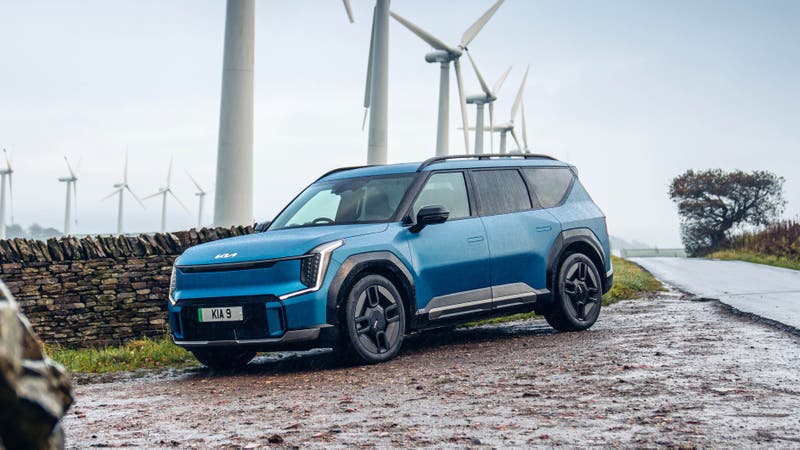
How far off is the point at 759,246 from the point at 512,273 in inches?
1171

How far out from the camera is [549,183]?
11.4 metres

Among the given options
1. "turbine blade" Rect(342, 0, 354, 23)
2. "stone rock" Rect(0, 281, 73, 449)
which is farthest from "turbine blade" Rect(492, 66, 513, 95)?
"stone rock" Rect(0, 281, 73, 449)

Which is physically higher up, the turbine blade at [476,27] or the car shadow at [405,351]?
the turbine blade at [476,27]

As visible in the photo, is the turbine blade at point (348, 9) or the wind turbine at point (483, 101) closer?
the turbine blade at point (348, 9)

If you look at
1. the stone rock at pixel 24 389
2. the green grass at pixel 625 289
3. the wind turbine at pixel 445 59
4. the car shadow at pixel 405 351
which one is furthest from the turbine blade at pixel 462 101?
the stone rock at pixel 24 389

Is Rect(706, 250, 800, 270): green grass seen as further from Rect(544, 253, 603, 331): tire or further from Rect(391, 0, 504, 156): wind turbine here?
Rect(544, 253, 603, 331): tire

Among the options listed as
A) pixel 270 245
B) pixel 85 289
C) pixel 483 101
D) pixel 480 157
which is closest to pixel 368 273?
pixel 270 245

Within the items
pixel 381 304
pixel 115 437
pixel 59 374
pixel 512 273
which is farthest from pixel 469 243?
pixel 59 374

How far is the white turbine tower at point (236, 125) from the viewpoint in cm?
1748

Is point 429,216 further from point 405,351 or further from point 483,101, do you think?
point 483,101

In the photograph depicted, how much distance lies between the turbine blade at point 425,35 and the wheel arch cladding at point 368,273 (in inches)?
1118

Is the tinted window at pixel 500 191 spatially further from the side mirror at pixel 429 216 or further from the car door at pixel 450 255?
the side mirror at pixel 429 216

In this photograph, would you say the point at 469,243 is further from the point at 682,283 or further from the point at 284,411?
the point at 682,283

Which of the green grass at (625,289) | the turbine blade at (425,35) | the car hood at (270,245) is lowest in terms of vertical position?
the green grass at (625,289)
